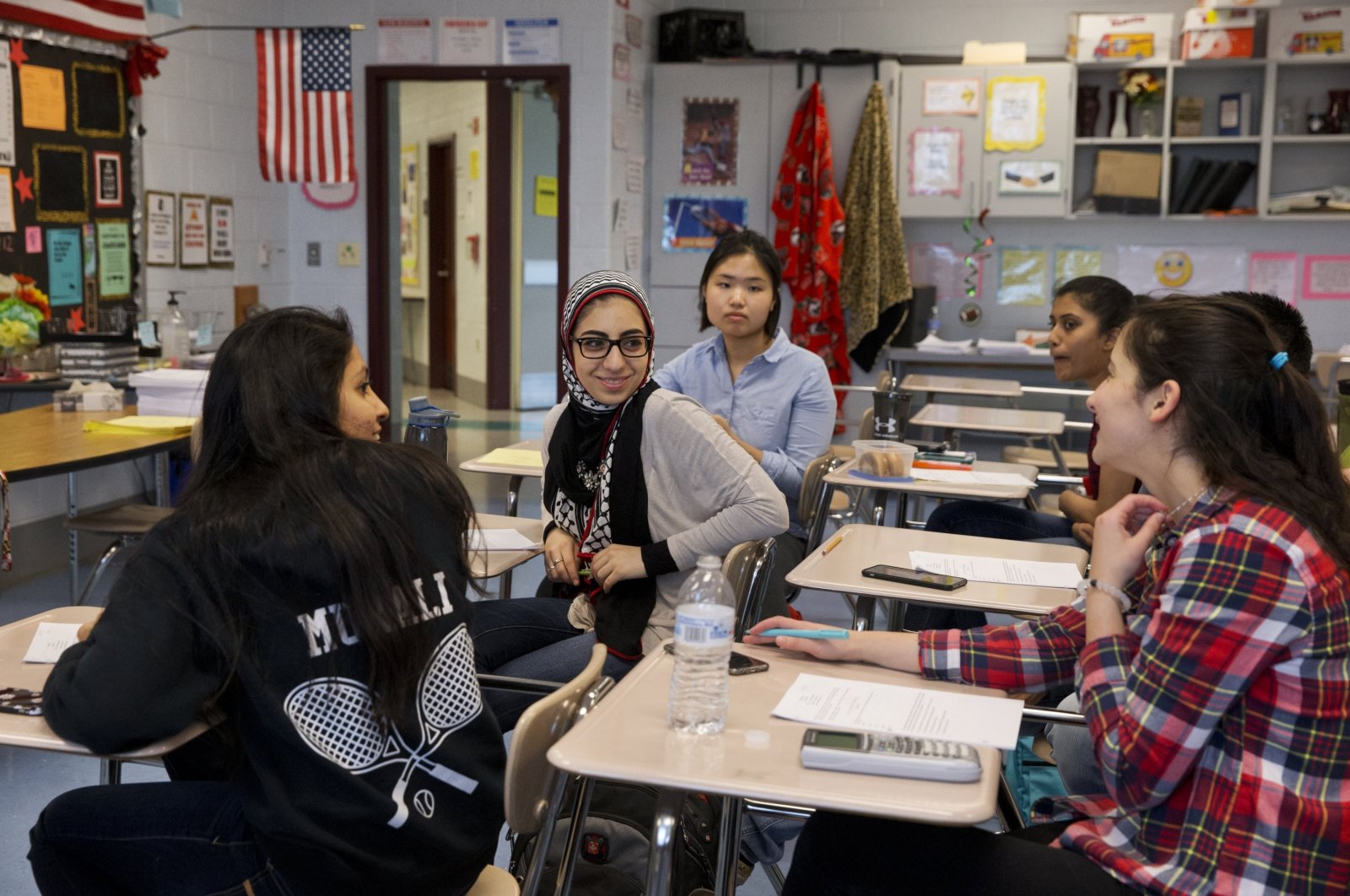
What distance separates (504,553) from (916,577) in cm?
88

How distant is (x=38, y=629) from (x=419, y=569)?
30.5 inches

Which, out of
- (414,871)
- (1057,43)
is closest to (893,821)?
(414,871)

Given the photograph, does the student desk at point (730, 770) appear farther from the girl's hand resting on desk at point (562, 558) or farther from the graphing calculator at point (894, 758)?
the girl's hand resting on desk at point (562, 558)

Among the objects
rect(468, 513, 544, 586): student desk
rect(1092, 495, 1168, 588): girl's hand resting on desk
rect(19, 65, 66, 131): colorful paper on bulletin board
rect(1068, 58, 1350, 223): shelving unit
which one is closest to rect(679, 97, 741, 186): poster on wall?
rect(1068, 58, 1350, 223): shelving unit

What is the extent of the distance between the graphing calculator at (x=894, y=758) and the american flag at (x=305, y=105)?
503 cm

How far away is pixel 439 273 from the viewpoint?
10.5 meters

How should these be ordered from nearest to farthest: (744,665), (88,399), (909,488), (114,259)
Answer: (744,665) < (909,488) < (88,399) < (114,259)

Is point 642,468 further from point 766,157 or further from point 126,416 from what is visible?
point 766,157

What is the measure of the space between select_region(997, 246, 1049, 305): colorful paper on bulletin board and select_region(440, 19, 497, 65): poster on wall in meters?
3.20

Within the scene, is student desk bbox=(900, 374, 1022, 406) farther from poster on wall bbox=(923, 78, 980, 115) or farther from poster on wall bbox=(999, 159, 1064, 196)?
poster on wall bbox=(923, 78, 980, 115)

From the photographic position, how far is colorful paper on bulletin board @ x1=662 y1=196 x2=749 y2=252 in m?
7.66

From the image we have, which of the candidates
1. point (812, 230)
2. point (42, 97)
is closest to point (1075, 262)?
point (812, 230)

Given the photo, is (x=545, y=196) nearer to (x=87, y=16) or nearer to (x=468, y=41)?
(x=468, y=41)

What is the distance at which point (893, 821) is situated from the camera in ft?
4.95
